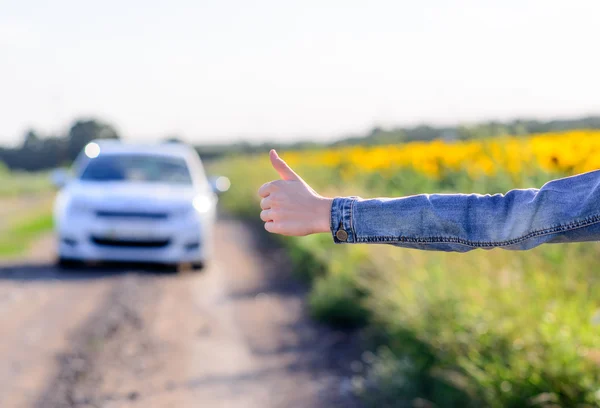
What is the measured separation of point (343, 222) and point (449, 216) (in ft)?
0.92

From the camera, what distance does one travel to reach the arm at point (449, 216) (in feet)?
6.86

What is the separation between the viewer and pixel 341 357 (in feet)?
21.2

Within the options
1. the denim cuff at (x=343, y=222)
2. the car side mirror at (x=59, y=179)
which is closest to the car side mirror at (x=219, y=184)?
the car side mirror at (x=59, y=179)

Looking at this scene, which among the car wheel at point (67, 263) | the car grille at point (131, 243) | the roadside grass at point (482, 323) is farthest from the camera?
the car wheel at point (67, 263)

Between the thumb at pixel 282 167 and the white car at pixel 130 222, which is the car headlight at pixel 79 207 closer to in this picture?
the white car at pixel 130 222

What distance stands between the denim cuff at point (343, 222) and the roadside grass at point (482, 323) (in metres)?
0.97

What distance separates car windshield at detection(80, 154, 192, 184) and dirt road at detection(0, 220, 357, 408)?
1383mm

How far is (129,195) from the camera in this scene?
34.8 ft

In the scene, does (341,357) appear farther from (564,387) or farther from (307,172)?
(307,172)

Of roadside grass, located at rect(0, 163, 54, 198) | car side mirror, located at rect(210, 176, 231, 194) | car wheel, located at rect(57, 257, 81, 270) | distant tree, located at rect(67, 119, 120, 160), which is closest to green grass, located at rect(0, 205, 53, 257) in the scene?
car wheel, located at rect(57, 257, 81, 270)

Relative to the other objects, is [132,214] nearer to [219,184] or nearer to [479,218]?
[219,184]

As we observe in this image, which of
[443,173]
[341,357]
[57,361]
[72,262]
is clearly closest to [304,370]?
[341,357]

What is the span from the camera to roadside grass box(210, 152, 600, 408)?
147 inches

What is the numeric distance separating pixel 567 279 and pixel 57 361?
344 centimetres
